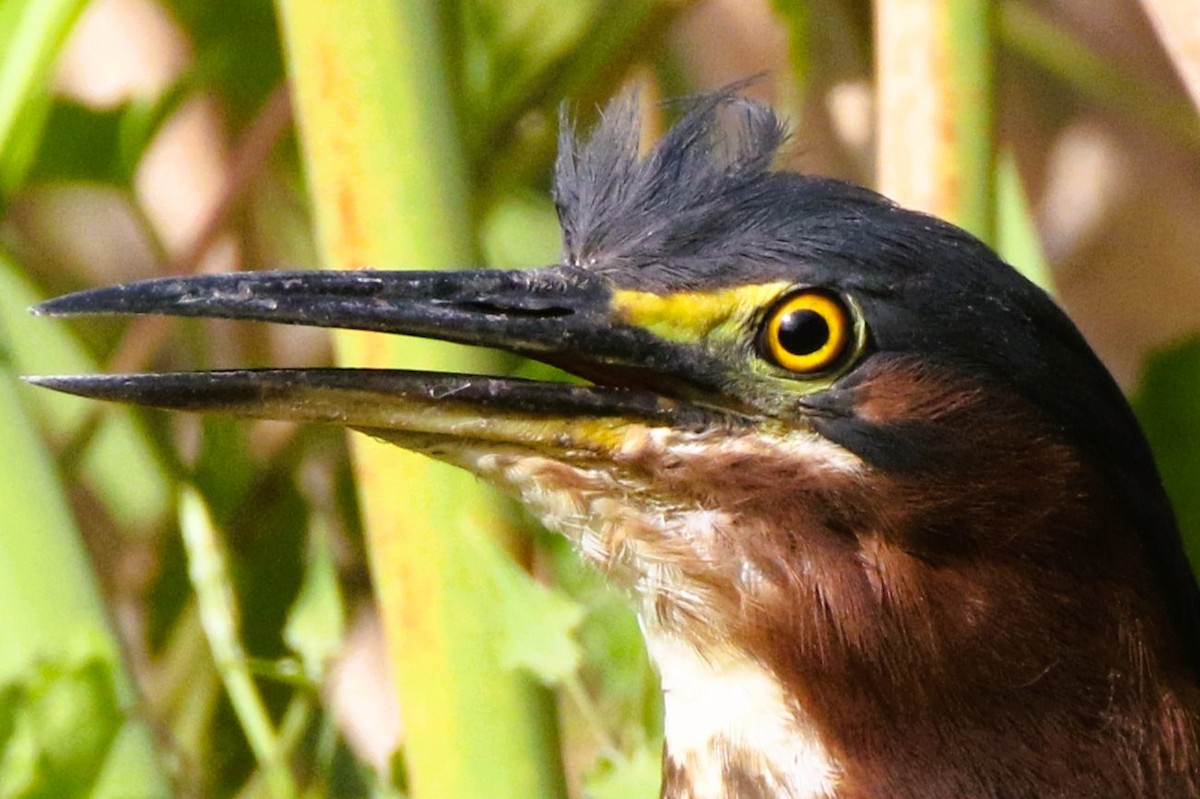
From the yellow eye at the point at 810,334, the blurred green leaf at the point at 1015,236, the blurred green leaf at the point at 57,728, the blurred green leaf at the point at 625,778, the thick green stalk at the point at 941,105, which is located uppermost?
the thick green stalk at the point at 941,105

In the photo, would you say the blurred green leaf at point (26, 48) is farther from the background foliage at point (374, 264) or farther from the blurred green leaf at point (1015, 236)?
the blurred green leaf at point (1015, 236)

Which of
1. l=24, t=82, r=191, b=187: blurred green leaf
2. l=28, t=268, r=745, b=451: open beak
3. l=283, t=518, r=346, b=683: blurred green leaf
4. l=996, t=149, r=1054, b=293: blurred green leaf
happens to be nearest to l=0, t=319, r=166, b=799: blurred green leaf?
l=283, t=518, r=346, b=683: blurred green leaf

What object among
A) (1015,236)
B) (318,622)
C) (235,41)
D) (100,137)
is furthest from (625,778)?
(235,41)

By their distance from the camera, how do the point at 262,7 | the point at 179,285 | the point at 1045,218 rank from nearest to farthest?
the point at 179,285
the point at 262,7
the point at 1045,218

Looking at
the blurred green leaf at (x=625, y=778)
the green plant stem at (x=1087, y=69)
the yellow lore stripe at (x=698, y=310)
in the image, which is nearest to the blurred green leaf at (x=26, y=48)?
the yellow lore stripe at (x=698, y=310)

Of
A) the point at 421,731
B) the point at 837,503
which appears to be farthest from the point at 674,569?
the point at 421,731

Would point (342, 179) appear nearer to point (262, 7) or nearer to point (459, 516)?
point (459, 516)

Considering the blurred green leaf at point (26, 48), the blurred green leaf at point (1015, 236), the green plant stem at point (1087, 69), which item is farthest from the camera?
the green plant stem at point (1087, 69)

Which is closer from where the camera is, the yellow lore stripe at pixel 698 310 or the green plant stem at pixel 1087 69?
the yellow lore stripe at pixel 698 310
